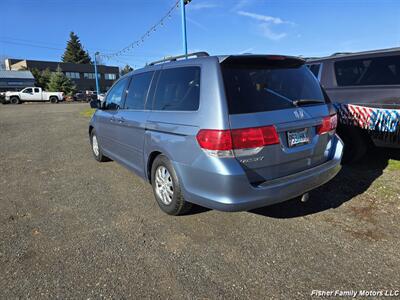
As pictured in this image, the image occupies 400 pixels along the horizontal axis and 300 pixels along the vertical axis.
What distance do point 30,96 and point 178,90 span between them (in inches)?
1635

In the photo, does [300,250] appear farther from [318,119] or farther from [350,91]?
[350,91]

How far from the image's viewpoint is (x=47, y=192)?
4633 millimetres

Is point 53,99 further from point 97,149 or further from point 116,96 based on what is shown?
point 116,96

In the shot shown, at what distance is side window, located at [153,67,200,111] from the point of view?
10.3 ft

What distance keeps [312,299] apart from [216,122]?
1614mm

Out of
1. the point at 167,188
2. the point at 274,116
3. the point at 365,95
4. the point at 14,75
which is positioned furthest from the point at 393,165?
the point at 14,75

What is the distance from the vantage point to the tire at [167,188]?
335cm

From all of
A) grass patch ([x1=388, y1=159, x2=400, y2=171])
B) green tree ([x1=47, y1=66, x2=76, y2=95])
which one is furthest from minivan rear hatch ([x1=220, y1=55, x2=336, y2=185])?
green tree ([x1=47, y1=66, x2=76, y2=95])

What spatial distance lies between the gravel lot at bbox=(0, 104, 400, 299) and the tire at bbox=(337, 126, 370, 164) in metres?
0.44

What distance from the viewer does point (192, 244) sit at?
305 cm

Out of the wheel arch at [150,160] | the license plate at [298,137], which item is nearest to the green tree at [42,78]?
the wheel arch at [150,160]

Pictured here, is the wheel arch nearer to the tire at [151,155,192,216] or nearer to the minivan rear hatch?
the tire at [151,155,192,216]

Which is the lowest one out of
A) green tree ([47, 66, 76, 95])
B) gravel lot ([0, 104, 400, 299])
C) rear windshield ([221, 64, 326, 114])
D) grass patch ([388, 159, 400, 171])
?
gravel lot ([0, 104, 400, 299])

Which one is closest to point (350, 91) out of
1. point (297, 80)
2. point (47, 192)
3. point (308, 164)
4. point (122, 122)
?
point (297, 80)
